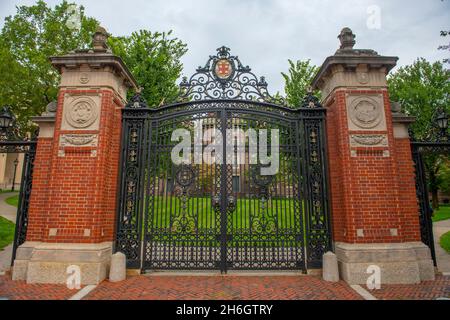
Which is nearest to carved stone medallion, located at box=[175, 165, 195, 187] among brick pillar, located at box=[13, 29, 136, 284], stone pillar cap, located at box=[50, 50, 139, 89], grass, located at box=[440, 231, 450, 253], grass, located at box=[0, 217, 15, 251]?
brick pillar, located at box=[13, 29, 136, 284]

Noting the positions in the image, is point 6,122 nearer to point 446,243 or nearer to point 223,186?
point 223,186

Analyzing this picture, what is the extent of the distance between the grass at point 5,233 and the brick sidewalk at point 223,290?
5549mm

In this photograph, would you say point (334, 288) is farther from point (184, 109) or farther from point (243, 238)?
point (184, 109)

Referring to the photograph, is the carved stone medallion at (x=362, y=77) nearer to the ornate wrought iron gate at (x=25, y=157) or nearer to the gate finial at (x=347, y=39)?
the gate finial at (x=347, y=39)

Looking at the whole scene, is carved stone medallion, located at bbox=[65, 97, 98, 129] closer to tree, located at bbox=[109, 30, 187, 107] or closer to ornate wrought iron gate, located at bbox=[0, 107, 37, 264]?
ornate wrought iron gate, located at bbox=[0, 107, 37, 264]

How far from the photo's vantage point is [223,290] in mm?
5059

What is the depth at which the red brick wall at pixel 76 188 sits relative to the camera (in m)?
5.70

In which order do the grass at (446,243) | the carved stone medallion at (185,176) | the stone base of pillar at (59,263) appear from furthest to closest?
the grass at (446,243), the carved stone medallion at (185,176), the stone base of pillar at (59,263)

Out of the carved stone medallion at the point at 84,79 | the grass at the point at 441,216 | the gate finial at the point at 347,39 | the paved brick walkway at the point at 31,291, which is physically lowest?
the paved brick walkway at the point at 31,291

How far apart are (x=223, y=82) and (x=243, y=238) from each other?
12.2 ft

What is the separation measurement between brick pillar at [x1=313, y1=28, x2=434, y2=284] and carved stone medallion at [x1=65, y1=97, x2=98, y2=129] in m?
5.30

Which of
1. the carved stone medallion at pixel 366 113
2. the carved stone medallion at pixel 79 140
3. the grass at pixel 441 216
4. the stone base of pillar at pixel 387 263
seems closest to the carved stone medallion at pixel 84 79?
the carved stone medallion at pixel 79 140

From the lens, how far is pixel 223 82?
22.6 ft

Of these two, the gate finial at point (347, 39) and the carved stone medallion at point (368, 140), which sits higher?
the gate finial at point (347, 39)
